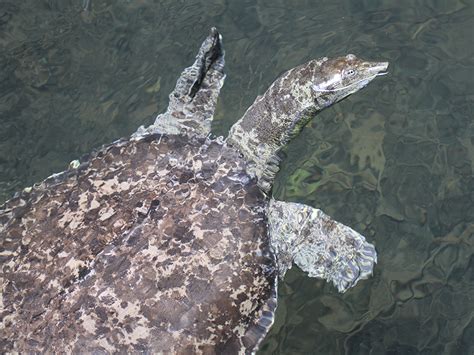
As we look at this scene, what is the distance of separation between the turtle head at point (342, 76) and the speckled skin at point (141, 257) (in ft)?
1.55

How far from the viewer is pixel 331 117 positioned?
3.71 meters

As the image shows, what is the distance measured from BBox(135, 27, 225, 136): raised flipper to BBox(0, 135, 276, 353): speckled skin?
52 cm

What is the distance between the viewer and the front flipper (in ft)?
9.25

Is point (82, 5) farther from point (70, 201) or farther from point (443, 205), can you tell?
point (443, 205)

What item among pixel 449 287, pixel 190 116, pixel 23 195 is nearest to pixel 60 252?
pixel 23 195

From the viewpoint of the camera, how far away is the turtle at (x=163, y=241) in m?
2.06

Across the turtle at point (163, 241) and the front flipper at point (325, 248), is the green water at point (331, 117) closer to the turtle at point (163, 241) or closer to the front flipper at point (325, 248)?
the front flipper at point (325, 248)

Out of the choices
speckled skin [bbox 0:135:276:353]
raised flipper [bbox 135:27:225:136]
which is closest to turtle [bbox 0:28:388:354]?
speckled skin [bbox 0:135:276:353]

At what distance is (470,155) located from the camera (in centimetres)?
342

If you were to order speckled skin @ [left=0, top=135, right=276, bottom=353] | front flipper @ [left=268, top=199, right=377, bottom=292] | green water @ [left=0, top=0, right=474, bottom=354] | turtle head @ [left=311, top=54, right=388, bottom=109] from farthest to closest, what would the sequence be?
Answer: green water @ [left=0, top=0, right=474, bottom=354] → front flipper @ [left=268, top=199, right=377, bottom=292] → turtle head @ [left=311, top=54, right=388, bottom=109] → speckled skin @ [left=0, top=135, right=276, bottom=353]

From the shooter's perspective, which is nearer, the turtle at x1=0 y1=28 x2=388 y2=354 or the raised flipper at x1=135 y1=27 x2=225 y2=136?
the turtle at x1=0 y1=28 x2=388 y2=354

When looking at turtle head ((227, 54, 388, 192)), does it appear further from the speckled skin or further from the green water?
the green water

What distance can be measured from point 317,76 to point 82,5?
2.70 m

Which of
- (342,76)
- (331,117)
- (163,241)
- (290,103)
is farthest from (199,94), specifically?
(163,241)
